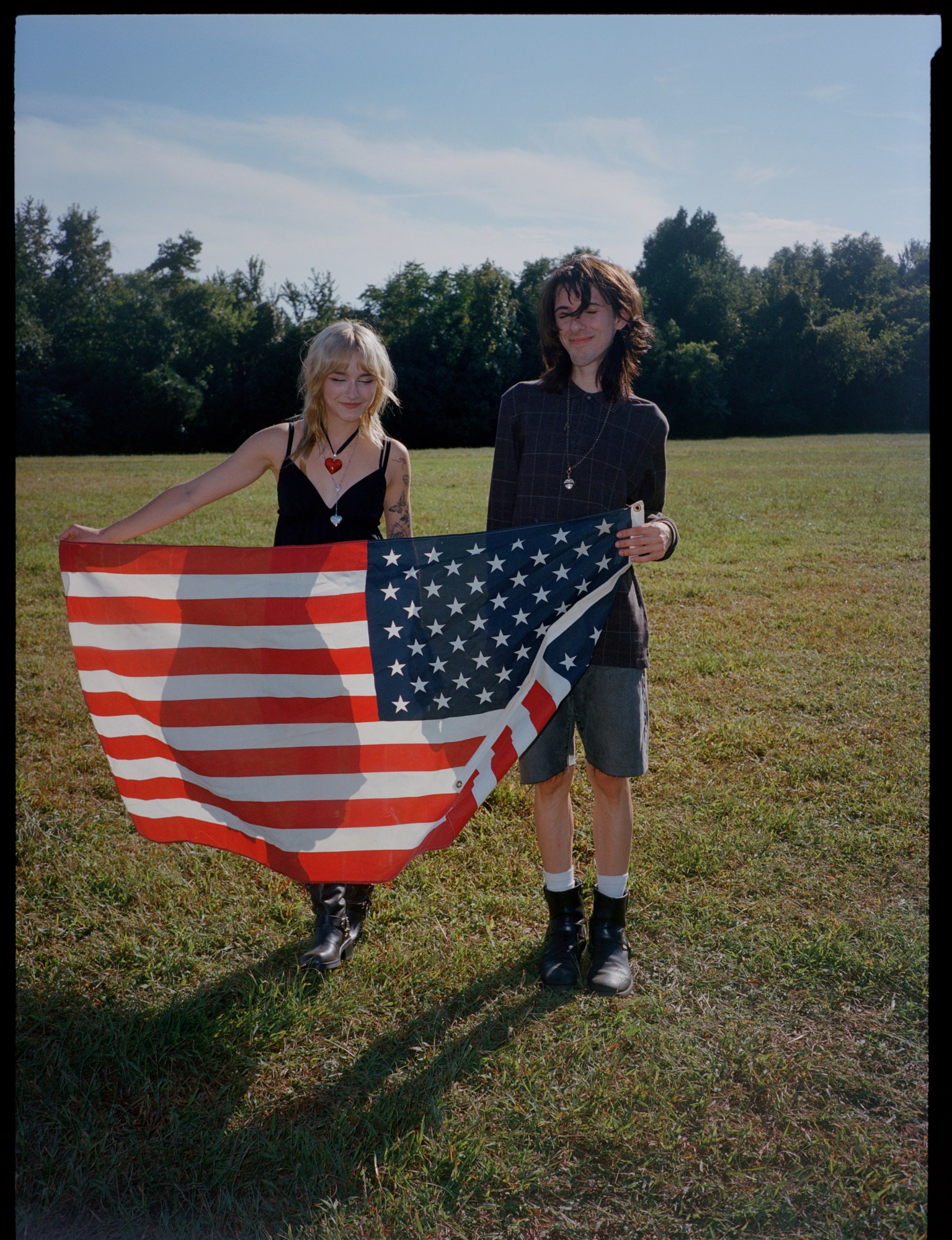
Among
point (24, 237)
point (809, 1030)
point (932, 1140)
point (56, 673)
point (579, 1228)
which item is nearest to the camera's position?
point (932, 1140)

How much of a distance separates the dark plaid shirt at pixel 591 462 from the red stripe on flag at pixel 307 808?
2.33 ft

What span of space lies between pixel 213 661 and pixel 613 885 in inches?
59.5

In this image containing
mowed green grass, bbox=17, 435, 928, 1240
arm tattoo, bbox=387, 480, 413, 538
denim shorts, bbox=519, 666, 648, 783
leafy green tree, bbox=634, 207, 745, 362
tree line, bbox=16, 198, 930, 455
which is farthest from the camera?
leafy green tree, bbox=634, 207, 745, 362

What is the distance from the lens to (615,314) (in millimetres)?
2781

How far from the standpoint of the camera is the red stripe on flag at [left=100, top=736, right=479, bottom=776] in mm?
2766

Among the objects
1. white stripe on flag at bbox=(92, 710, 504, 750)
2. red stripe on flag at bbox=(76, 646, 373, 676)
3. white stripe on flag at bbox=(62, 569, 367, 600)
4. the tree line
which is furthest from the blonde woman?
the tree line

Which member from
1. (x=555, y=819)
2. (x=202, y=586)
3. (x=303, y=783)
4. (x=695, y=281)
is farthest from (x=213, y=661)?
(x=695, y=281)

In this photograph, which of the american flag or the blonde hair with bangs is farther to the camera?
the blonde hair with bangs

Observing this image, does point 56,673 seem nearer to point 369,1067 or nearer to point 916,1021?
point 369,1067

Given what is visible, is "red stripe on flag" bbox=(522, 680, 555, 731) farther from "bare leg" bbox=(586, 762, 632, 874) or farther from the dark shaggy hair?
the dark shaggy hair

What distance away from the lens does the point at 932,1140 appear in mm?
1431

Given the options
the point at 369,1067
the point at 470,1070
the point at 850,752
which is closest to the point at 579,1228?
the point at 470,1070

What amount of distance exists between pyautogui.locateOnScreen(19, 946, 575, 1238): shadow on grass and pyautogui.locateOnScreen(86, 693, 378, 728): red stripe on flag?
2.84ft

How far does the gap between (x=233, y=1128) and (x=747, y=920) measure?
75.5 inches
